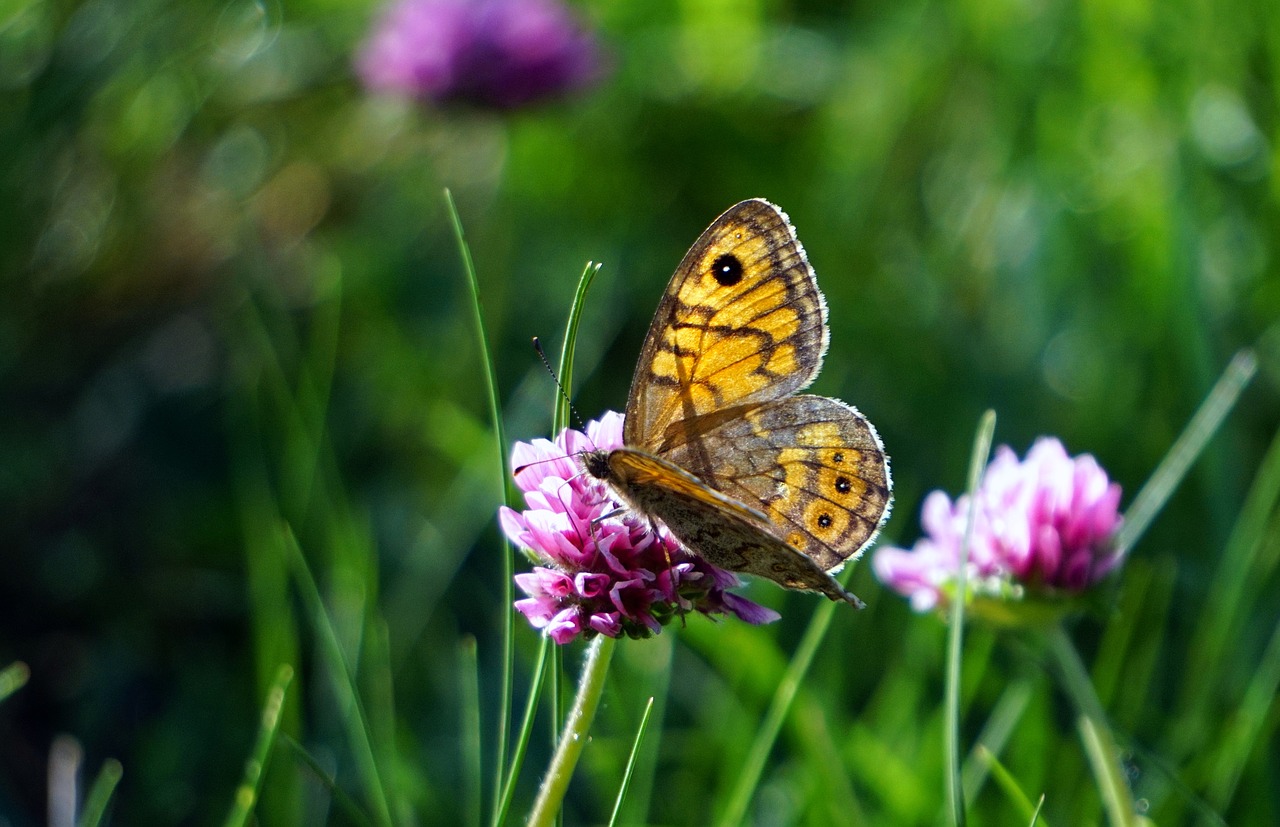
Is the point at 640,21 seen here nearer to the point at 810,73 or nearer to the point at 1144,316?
the point at 810,73

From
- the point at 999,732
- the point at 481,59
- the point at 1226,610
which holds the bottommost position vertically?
the point at 999,732

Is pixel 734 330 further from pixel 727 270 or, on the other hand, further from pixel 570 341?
pixel 570 341

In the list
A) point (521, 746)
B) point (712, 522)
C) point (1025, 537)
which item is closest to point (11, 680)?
point (521, 746)

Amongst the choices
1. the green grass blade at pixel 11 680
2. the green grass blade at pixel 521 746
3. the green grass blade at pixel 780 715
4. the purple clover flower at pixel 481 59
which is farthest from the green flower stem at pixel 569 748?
the purple clover flower at pixel 481 59

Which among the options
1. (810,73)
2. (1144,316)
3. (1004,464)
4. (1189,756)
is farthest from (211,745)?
(810,73)

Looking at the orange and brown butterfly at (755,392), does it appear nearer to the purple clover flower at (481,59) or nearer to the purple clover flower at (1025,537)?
the purple clover flower at (1025,537)

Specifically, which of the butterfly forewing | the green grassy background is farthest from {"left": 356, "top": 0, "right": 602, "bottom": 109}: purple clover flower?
the butterfly forewing

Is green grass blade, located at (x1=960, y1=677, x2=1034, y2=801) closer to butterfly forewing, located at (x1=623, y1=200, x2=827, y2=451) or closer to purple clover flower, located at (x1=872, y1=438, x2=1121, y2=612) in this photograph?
purple clover flower, located at (x1=872, y1=438, x2=1121, y2=612)
